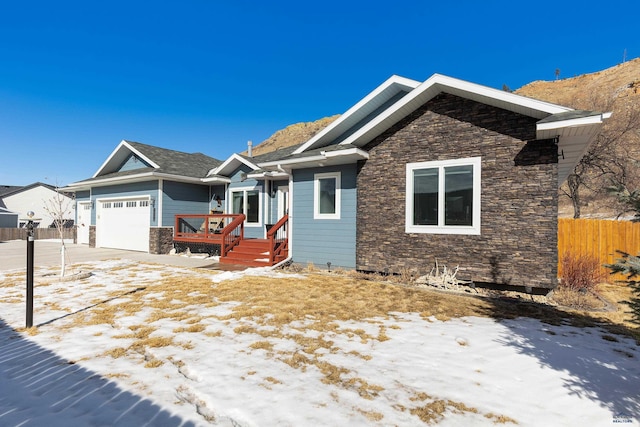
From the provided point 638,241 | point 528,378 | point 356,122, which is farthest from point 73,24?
point 638,241

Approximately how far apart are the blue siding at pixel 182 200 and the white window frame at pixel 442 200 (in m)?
11.6

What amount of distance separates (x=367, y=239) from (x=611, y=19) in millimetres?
37472

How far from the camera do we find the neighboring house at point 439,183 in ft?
21.3

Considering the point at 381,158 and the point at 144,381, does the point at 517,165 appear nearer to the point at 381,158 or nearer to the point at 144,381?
the point at 381,158

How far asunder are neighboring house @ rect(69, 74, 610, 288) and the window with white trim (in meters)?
2.84

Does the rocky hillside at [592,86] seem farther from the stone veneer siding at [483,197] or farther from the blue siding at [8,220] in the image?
the blue siding at [8,220]

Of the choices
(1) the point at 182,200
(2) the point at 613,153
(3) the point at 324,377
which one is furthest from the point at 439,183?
(2) the point at 613,153

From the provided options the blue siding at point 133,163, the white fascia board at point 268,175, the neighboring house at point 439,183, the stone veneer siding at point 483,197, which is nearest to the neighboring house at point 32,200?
the blue siding at point 133,163

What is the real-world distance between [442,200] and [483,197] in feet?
3.06

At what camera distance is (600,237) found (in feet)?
31.2

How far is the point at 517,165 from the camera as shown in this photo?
6738 mm

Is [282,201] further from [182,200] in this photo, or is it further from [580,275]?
[580,275]

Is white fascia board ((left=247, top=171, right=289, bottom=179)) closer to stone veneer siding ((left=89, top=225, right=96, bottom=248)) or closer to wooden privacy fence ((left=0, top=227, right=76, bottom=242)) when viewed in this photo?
stone veneer siding ((left=89, top=225, right=96, bottom=248))

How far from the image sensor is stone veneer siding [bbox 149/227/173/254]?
13.9 meters
